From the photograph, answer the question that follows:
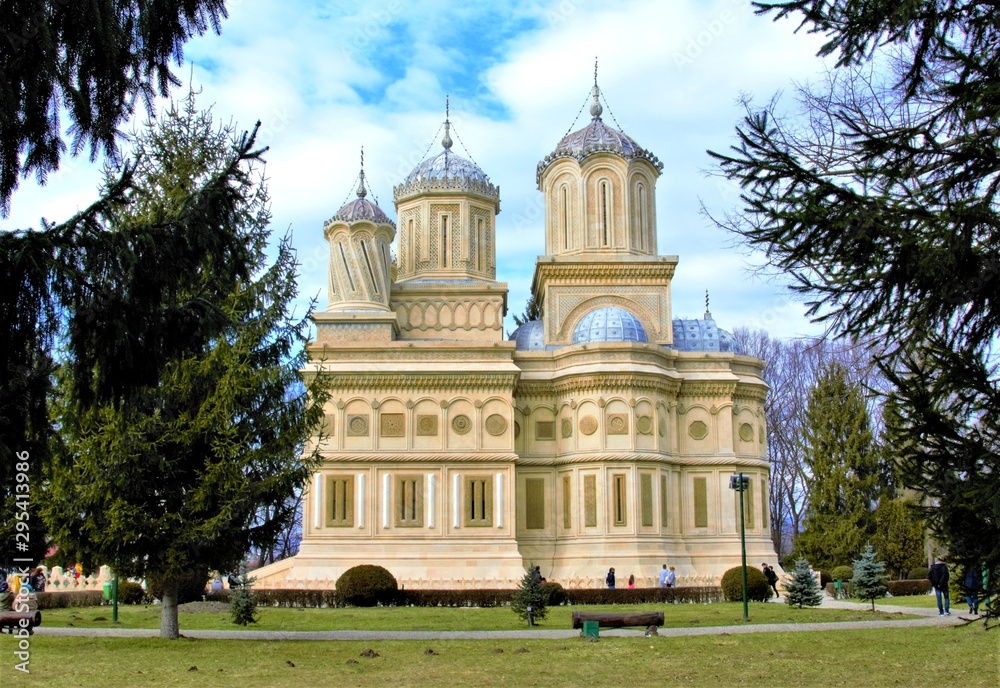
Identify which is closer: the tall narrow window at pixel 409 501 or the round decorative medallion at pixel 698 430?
the tall narrow window at pixel 409 501

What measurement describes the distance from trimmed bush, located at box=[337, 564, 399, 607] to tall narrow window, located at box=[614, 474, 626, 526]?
23.6 feet

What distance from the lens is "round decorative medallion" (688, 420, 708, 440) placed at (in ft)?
113

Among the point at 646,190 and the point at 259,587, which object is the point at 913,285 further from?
the point at 646,190

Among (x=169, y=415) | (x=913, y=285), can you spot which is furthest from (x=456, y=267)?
(x=913, y=285)

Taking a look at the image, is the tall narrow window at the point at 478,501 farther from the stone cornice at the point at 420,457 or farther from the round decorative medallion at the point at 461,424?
the round decorative medallion at the point at 461,424

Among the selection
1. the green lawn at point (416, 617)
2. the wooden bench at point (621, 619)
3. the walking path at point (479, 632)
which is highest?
the wooden bench at point (621, 619)

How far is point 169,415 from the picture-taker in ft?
51.4

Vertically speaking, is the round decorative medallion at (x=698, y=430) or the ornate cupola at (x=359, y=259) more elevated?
the ornate cupola at (x=359, y=259)

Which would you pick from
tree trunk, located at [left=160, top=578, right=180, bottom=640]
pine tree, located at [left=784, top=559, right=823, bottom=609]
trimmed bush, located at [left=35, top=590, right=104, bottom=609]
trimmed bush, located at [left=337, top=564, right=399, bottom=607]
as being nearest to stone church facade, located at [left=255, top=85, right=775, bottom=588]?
trimmed bush, located at [left=337, top=564, right=399, bottom=607]

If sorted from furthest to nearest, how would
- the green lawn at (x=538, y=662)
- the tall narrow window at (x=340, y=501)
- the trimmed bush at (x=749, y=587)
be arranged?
the tall narrow window at (x=340, y=501) → the trimmed bush at (x=749, y=587) → the green lawn at (x=538, y=662)

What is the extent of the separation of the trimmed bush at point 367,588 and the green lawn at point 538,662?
479 inches

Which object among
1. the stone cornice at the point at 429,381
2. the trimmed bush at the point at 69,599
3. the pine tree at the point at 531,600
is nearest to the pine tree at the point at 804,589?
the pine tree at the point at 531,600

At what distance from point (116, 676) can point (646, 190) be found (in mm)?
28039

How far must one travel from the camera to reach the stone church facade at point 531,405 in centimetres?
3212
